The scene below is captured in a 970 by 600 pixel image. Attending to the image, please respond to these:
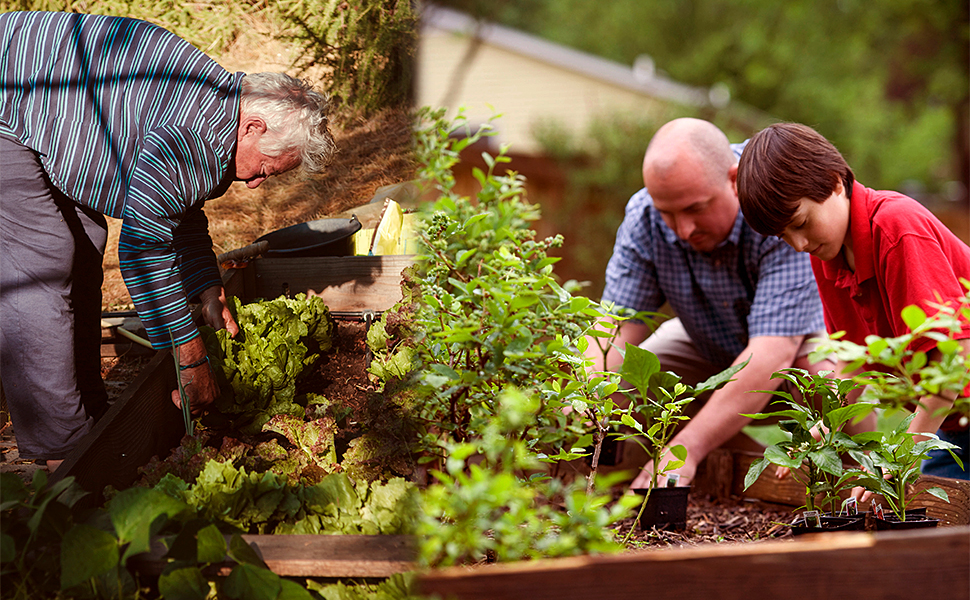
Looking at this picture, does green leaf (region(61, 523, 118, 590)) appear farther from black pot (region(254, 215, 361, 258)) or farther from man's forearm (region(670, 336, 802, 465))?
man's forearm (region(670, 336, 802, 465))

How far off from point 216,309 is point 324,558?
63cm

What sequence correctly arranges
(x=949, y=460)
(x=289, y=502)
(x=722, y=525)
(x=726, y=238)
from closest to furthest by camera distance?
(x=289, y=502) < (x=722, y=525) < (x=949, y=460) < (x=726, y=238)

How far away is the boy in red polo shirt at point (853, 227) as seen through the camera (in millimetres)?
1810

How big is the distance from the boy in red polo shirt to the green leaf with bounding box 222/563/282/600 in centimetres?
158

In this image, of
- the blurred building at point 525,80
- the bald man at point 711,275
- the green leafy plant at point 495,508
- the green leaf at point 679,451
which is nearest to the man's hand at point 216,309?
the green leafy plant at point 495,508

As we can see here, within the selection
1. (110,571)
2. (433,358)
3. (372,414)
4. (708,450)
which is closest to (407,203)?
(433,358)

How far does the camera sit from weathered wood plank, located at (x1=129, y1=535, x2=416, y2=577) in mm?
1189

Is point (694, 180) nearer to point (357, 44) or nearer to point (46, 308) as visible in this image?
point (357, 44)

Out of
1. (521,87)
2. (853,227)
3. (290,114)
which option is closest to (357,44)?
(290,114)

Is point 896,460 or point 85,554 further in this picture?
point 896,460

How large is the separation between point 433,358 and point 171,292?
617 millimetres

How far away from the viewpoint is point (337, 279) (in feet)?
5.29

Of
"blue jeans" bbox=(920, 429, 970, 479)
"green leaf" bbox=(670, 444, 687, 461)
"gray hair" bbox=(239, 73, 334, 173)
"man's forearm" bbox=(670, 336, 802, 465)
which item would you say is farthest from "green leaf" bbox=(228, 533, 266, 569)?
"blue jeans" bbox=(920, 429, 970, 479)

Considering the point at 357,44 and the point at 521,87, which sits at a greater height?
the point at 521,87
